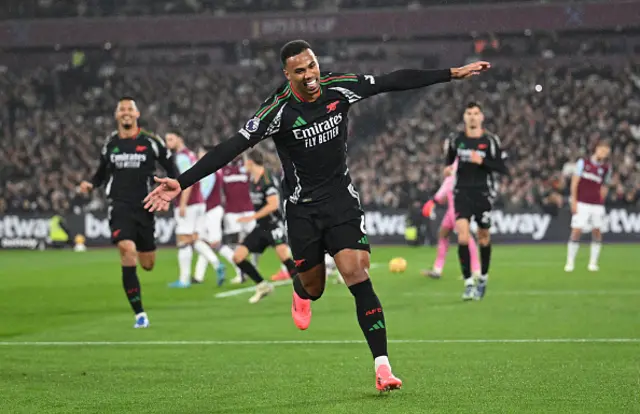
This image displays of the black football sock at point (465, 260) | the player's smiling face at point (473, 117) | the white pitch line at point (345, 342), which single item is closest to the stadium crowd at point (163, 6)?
the black football sock at point (465, 260)

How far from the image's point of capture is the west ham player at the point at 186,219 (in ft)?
60.3

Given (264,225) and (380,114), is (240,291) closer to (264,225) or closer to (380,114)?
(264,225)

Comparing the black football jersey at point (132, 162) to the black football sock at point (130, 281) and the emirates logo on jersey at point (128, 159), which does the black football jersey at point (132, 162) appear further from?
the black football sock at point (130, 281)

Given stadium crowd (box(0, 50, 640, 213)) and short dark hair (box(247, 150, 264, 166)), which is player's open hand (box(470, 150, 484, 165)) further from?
stadium crowd (box(0, 50, 640, 213))

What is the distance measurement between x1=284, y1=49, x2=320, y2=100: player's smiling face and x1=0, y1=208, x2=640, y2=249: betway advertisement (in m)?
25.4

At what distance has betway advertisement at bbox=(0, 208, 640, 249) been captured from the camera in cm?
3231

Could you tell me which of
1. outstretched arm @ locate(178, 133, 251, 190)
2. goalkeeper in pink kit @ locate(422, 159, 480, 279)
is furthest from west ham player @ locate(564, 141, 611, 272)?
outstretched arm @ locate(178, 133, 251, 190)

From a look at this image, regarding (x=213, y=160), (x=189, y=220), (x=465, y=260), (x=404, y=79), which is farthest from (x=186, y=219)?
(x=213, y=160)

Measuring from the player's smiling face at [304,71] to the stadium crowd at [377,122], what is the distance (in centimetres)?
2556

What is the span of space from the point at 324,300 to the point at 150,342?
5.01 m

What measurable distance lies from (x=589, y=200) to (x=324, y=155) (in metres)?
15.1

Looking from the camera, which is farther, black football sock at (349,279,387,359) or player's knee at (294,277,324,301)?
player's knee at (294,277,324,301)

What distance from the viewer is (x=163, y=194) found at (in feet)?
22.1

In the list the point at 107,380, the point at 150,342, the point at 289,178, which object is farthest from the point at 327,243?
the point at 150,342
